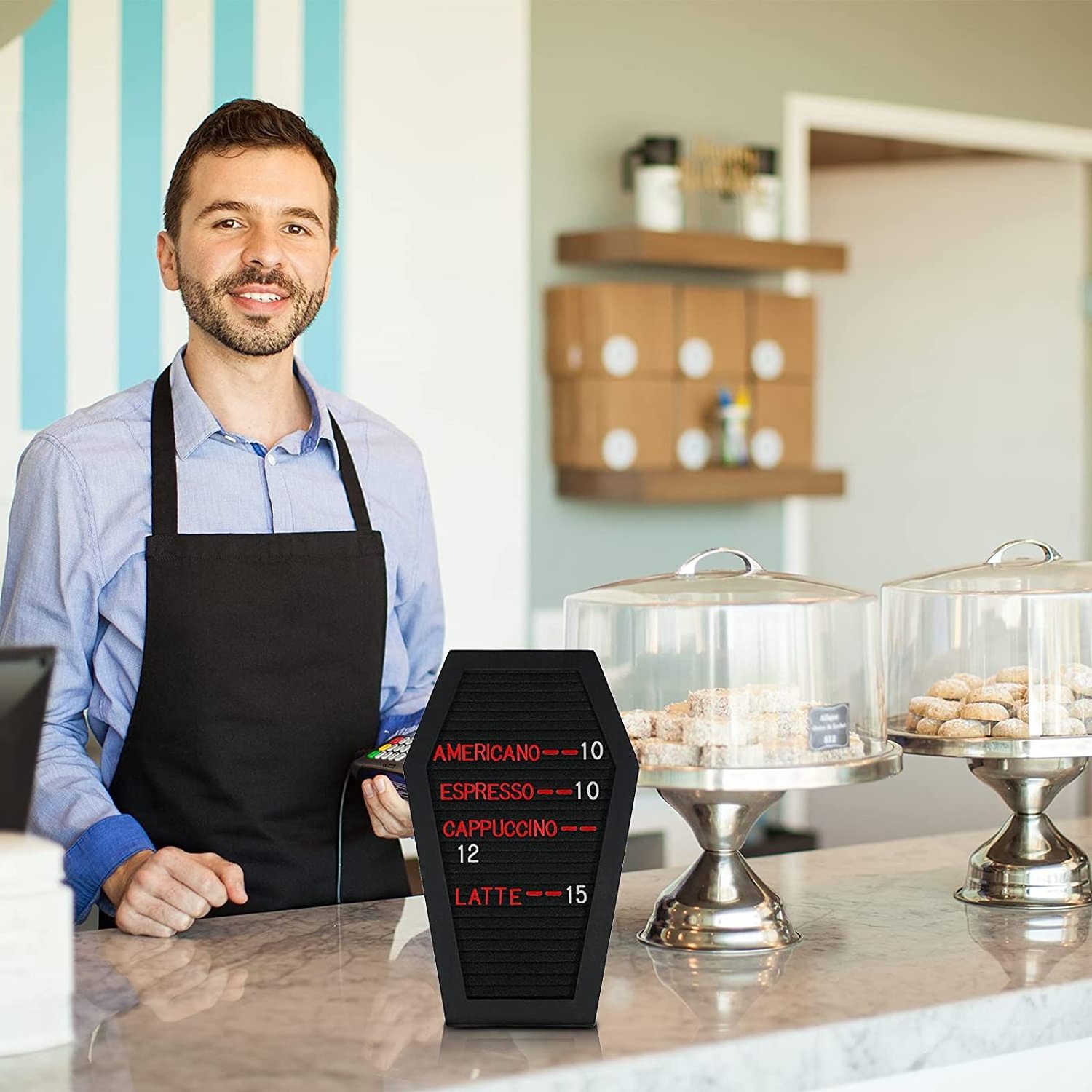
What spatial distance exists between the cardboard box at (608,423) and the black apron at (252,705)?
209 cm

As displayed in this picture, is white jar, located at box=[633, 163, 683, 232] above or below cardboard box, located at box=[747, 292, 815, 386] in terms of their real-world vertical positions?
above

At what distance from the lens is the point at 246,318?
2172 mm

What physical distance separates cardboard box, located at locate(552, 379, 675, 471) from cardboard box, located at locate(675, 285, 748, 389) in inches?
4.9

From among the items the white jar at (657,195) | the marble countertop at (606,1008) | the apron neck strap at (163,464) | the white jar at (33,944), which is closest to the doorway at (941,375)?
the white jar at (657,195)

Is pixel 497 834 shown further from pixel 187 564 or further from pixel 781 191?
pixel 781 191

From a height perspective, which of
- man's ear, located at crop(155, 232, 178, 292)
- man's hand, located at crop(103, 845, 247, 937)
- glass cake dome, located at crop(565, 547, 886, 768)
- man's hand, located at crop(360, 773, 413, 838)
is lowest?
man's hand, located at crop(103, 845, 247, 937)

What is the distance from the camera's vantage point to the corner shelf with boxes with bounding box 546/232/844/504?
424cm

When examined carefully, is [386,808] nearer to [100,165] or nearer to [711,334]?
[100,165]

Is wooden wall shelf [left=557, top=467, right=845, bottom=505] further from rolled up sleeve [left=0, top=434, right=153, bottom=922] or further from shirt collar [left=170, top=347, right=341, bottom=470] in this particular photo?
rolled up sleeve [left=0, top=434, right=153, bottom=922]

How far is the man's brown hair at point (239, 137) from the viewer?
220 centimetres

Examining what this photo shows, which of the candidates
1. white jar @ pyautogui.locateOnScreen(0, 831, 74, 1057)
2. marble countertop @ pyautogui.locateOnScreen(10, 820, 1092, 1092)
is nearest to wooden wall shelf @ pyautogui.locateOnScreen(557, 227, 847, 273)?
marble countertop @ pyautogui.locateOnScreen(10, 820, 1092, 1092)

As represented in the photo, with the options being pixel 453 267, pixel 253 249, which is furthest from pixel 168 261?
pixel 453 267

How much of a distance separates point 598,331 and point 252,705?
2.32 metres

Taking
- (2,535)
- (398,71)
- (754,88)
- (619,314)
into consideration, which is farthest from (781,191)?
(2,535)
